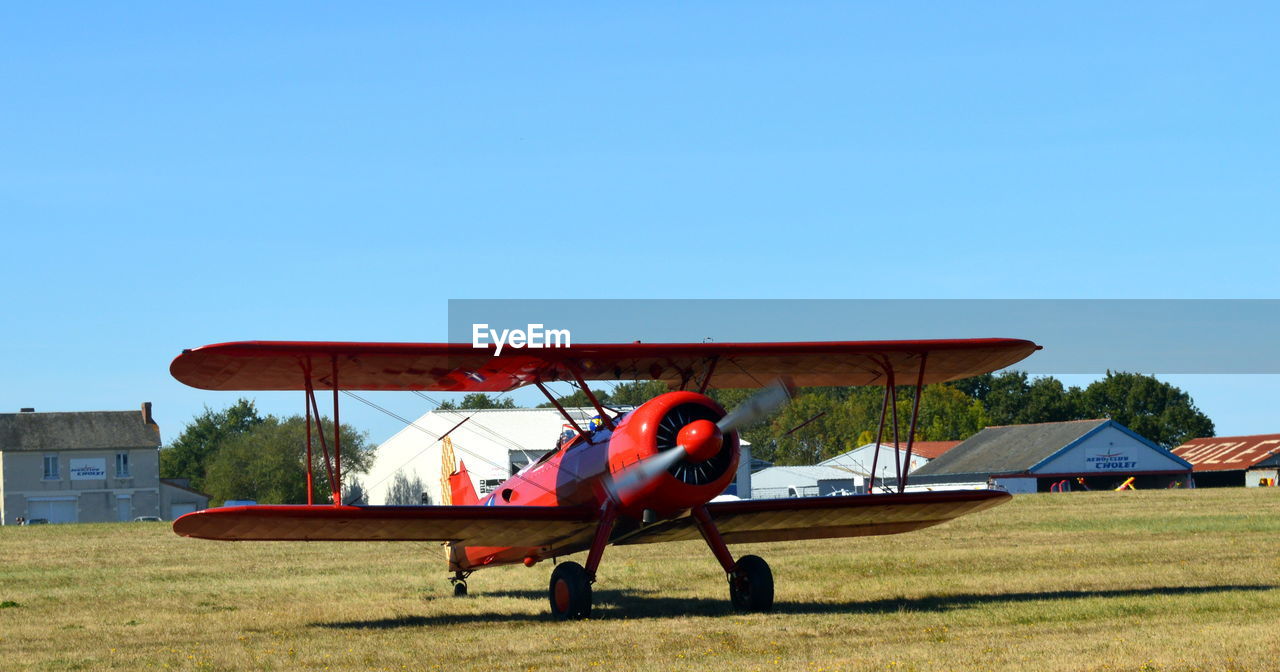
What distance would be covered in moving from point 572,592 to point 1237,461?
73040mm

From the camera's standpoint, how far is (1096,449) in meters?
72.1

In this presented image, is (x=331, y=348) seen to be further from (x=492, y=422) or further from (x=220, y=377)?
(x=492, y=422)

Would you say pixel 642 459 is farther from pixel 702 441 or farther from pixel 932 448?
pixel 932 448

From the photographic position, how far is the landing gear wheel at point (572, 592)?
12.8 m

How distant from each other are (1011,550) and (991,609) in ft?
28.2

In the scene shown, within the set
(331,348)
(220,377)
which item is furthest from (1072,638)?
(220,377)

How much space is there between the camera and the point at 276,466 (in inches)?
2891

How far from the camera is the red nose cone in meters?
12.2

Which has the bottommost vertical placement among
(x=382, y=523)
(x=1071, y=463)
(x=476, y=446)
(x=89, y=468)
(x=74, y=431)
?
(x=382, y=523)

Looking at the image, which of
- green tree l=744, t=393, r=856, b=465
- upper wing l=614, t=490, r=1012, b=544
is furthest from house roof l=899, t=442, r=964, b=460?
upper wing l=614, t=490, r=1012, b=544

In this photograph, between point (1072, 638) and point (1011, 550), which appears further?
point (1011, 550)

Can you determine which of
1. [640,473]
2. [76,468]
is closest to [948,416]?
[76,468]

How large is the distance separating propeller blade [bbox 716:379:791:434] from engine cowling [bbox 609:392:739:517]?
0.12 meters

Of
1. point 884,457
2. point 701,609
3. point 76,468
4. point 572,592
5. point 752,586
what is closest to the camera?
point 572,592
